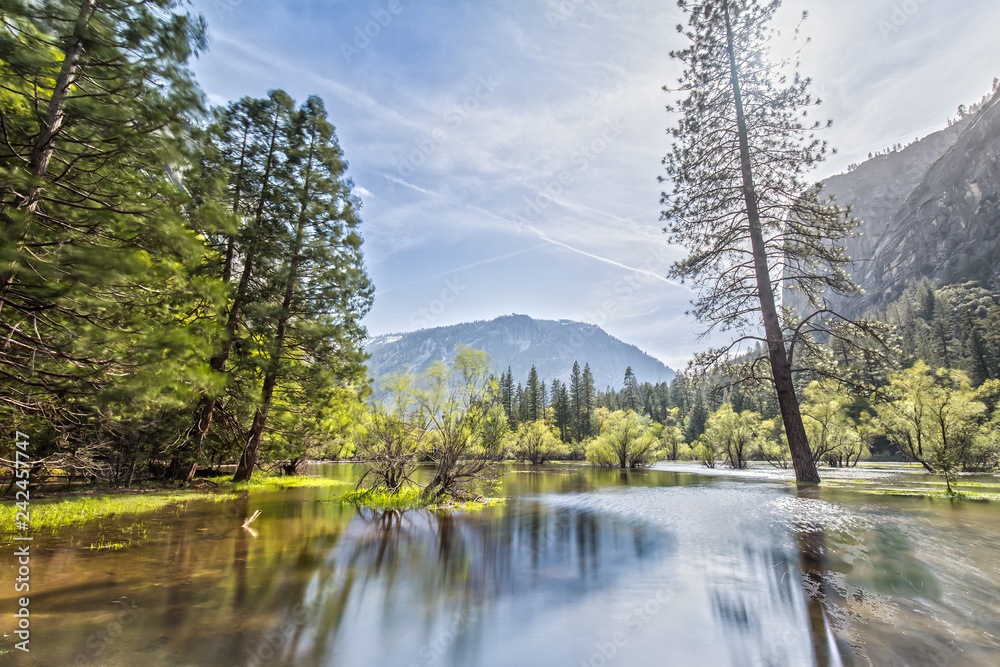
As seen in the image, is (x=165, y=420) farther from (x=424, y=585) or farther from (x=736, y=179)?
(x=736, y=179)

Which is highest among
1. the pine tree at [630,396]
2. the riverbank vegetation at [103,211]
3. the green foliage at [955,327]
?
the green foliage at [955,327]

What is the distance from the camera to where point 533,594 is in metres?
5.58

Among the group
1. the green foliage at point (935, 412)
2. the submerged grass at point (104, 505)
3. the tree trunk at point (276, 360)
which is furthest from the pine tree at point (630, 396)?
the submerged grass at point (104, 505)

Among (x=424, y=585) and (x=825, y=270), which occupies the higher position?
(x=825, y=270)

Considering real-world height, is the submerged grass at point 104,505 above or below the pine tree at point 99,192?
below

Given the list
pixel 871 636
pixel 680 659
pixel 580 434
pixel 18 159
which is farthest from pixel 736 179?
pixel 580 434

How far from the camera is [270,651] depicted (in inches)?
148

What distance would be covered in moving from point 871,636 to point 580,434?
3388 inches

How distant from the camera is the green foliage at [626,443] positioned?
41469mm

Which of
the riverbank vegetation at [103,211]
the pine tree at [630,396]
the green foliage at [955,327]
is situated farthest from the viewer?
the pine tree at [630,396]

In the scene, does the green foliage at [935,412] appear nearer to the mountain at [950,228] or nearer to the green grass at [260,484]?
the green grass at [260,484]

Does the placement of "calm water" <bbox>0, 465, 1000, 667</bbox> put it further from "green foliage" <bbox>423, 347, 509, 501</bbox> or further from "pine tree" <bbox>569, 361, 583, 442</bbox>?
"pine tree" <bbox>569, 361, 583, 442</bbox>

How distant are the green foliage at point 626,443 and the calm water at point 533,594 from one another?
32667 millimetres

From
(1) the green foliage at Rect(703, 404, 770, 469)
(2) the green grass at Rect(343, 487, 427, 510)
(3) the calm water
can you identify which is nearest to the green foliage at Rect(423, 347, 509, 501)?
(2) the green grass at Rect(343, 487, 427, 510)
